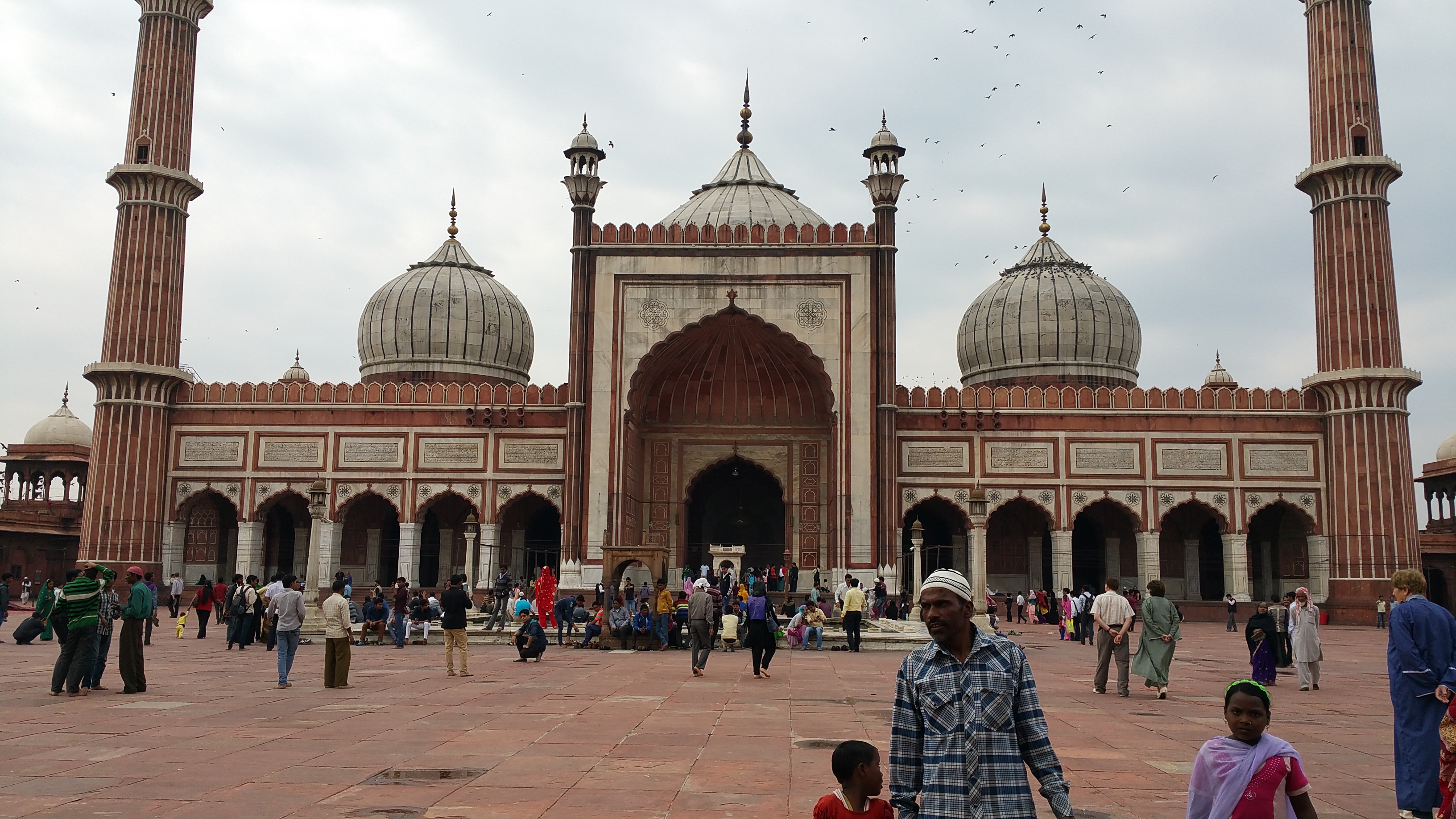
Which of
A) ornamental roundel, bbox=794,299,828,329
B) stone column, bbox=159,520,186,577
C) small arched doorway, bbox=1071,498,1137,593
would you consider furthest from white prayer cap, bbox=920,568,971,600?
stone column, bbox=159,520,186,577

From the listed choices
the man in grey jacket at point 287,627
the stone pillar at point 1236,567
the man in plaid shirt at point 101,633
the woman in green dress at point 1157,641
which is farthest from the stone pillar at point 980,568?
the man in plaid shirt at point 101,633

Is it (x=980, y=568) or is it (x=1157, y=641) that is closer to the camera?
(x=1157, y=641)

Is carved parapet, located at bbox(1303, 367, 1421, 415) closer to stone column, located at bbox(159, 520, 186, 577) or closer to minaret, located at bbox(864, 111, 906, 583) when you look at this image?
minaret, located at bbox(864, 111, 906, 583)

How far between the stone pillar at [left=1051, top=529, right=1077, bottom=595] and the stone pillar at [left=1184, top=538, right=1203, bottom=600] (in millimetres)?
3531

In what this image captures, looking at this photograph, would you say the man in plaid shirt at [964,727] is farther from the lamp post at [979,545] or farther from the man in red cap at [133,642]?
the lamp post at [979,545]

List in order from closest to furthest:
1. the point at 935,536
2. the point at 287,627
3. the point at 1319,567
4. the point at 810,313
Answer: the point at 287,627 → the point at 1319,567 → the point at 810,313 → the point at 935,536

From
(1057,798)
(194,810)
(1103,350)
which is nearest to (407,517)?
(1103,350)

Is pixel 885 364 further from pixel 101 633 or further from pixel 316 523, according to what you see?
pixel 101 633

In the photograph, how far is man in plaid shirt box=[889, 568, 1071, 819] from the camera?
120 inches

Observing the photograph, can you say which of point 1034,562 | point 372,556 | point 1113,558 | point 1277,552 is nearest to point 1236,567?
point 1277,552

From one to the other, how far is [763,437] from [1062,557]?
24.5ft

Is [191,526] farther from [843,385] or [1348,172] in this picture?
[1348,172]

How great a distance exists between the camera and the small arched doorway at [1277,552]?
2725cm

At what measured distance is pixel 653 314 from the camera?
2597 cm
